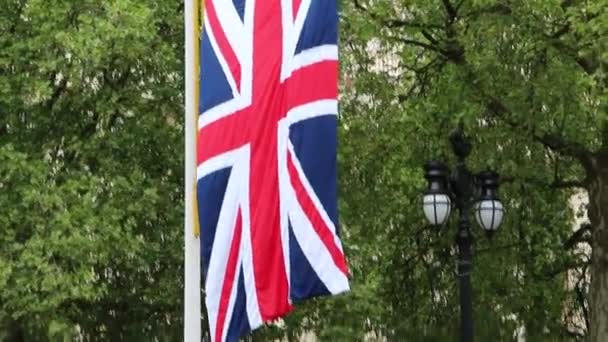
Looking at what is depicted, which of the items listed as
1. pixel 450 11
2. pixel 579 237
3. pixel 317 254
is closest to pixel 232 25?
pixel 317 254

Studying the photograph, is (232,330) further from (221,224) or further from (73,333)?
(73,333)

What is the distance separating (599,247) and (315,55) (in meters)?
11.8

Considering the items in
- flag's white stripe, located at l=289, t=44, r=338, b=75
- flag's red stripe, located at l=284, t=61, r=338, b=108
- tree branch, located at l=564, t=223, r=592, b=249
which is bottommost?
flag's red stripe, located at l=284, t=61, r=338, b=108

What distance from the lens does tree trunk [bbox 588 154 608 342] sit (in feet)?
63.8

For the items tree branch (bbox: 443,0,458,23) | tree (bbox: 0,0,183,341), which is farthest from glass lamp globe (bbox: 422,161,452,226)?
tree (bbox: 0,0,183,341)

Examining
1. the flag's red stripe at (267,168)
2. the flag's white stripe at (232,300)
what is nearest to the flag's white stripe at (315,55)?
the flag's red stripe at (267,168)

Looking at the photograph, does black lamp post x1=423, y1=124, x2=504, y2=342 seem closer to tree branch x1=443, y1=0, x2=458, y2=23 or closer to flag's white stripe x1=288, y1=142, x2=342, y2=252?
tree branch x1=443, y1=0, x2=458, y2=23

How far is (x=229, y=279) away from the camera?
30.6 feet

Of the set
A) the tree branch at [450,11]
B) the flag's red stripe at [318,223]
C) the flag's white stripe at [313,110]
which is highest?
the tree branch at [450,11]

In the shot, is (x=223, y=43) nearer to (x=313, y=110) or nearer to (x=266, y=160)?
(x=266, y=160)

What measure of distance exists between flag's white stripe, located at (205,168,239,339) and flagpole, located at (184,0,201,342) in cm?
79

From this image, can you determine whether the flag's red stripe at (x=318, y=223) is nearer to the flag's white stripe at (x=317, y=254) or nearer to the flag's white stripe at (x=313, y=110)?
the flag's white stripe at (x=317, y=254)

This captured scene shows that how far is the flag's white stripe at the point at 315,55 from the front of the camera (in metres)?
8.64

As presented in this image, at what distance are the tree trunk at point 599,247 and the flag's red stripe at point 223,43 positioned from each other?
1069 cm
